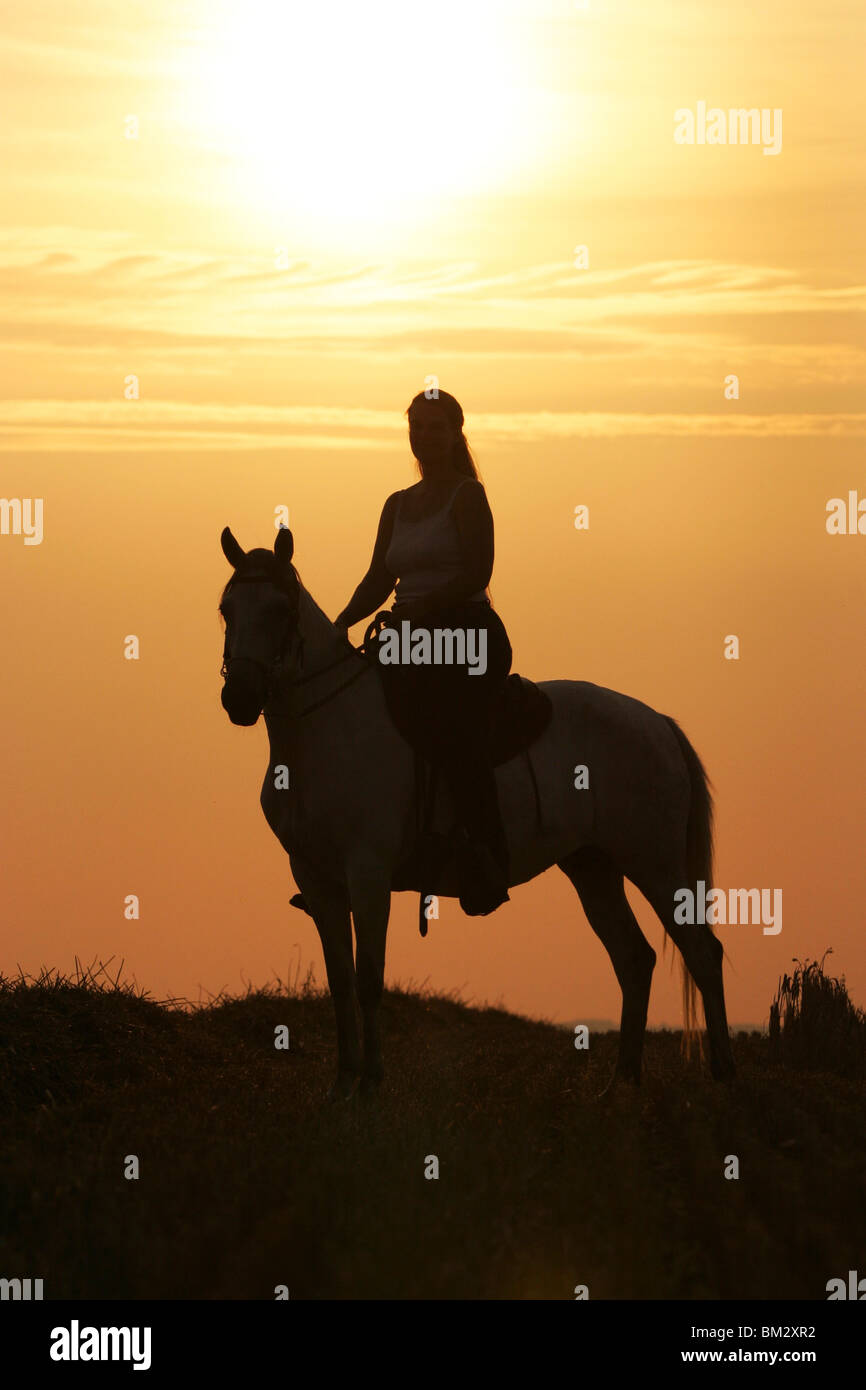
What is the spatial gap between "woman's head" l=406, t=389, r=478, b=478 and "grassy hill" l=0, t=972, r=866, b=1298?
13.6 feet

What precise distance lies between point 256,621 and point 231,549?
0.54 metres

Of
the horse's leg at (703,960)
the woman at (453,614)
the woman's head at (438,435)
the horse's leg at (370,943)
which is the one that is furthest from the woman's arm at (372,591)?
the horse's leg at (703,960)

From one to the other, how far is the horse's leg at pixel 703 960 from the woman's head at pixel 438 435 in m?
3.62

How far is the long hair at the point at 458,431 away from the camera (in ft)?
34.6

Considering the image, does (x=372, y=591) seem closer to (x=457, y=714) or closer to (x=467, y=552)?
(x=467, y=552)

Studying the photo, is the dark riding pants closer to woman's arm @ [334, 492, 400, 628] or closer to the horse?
the horse

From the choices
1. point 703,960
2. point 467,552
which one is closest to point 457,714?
point 467,552

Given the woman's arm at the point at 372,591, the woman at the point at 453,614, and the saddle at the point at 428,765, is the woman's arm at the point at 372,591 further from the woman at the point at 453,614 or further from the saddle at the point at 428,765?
the saddle at the point at 428,765

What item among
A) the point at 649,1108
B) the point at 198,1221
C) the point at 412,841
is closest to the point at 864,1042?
the point at 649,1108

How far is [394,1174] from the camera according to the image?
7.46 metres

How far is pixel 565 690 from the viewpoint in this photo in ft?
38.7

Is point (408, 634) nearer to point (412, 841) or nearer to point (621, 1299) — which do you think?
point (412, 841)

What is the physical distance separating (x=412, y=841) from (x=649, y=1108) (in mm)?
2342
